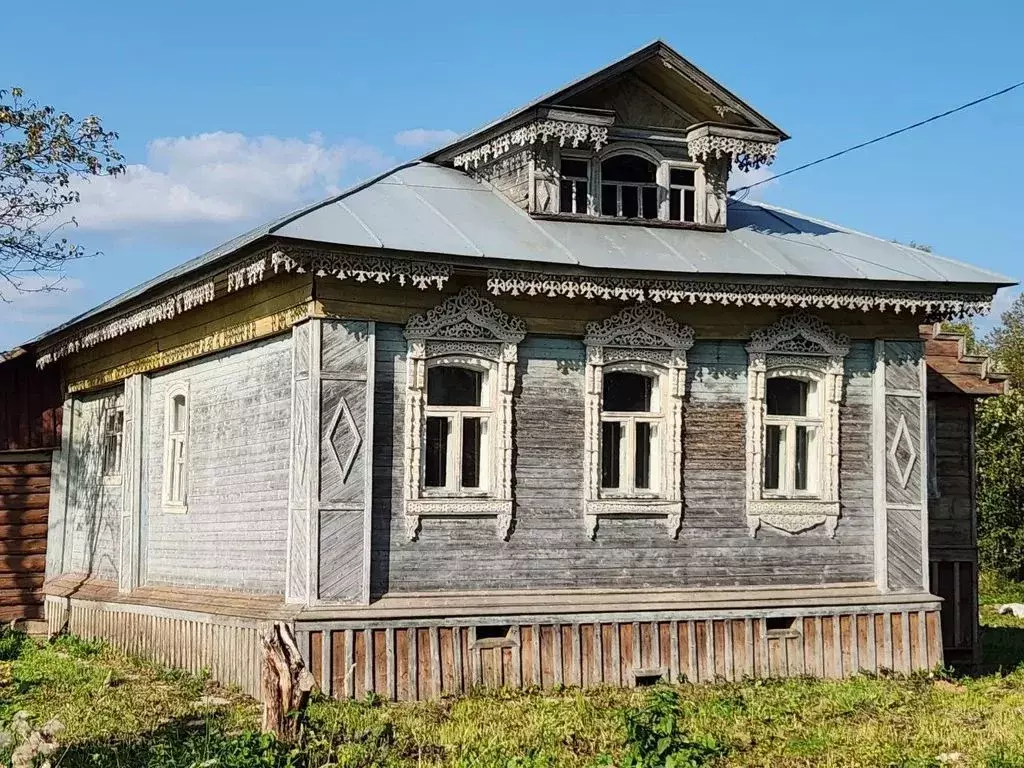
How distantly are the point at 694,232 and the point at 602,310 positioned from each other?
6.33 ft

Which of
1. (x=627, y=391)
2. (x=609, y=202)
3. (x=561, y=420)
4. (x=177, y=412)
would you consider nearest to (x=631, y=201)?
(x=609, y=202)

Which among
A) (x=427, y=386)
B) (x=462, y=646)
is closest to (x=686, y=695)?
(x=462, y=646)

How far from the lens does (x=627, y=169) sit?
52.0ft

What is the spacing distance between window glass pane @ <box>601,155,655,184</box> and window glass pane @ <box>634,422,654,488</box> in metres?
2.95

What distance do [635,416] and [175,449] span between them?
6091mm

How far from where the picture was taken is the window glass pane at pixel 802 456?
51.0ft

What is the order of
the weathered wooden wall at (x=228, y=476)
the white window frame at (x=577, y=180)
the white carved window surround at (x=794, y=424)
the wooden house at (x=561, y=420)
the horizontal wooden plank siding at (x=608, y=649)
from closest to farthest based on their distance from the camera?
the horizontal wooden plank siding at (x=608, y=649)
the wooden house at (x=561, y=420)
the weathered wooden wall at (x=228, y=476)
the white carved window surround at (x=794, y=424)
the white window frame at (x=577, y=180)

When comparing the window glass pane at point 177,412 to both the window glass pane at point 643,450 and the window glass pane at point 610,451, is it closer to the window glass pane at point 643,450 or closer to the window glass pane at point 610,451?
the window glass pane at point 610,451

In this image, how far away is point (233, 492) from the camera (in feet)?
50.5

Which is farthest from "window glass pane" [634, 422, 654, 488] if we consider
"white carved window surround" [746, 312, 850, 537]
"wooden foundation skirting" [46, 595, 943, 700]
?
"wooden foundation skirting" [46, 595, 943, 700]

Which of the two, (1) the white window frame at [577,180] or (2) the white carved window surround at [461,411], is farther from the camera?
(1) the white window frame at [577,180]

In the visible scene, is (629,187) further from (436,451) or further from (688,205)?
(436,451)

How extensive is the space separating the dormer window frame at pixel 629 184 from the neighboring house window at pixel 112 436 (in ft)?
24.4

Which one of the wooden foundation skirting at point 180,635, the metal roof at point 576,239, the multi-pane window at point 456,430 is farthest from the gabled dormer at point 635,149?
the wooden foundation skirting at point 180,635
